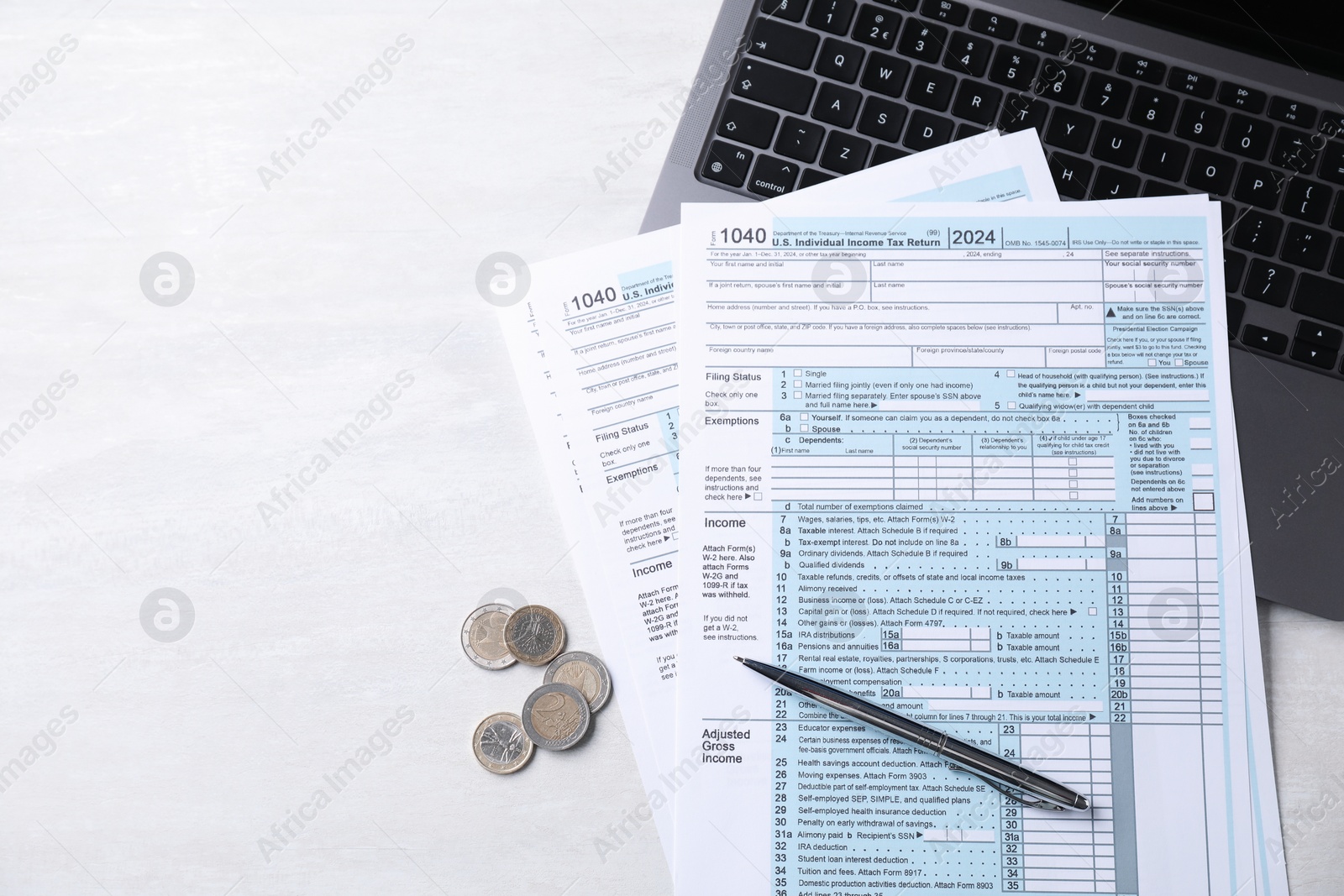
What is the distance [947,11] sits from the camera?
756mm

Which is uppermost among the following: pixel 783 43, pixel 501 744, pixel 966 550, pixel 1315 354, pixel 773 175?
pixel 783 43

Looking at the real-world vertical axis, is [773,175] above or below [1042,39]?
below

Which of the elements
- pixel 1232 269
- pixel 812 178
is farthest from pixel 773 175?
pixel 1232 269

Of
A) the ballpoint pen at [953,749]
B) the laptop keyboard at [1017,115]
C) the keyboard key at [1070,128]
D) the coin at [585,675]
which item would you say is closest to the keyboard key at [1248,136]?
the laptop keyboard at [1017,115]

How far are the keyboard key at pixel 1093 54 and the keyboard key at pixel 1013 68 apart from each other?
3cm

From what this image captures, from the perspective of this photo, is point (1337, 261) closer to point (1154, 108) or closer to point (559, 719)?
point (1154, 108)

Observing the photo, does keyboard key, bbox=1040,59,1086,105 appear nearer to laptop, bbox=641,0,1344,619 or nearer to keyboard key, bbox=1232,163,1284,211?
laptop, bbox=641,0,1344,619

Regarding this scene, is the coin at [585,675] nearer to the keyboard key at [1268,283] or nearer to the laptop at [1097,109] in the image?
the laptop at [1097,109]

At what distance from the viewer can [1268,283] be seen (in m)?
0.73

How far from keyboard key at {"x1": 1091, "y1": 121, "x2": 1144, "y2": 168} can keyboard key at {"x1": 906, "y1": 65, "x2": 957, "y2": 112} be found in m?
0.12

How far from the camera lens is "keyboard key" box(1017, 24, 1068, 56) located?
75 cm

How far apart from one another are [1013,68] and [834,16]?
15 cm

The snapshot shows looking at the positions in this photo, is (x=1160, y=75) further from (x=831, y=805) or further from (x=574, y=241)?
(x=831, y=805)

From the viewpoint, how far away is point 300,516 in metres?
0.77
